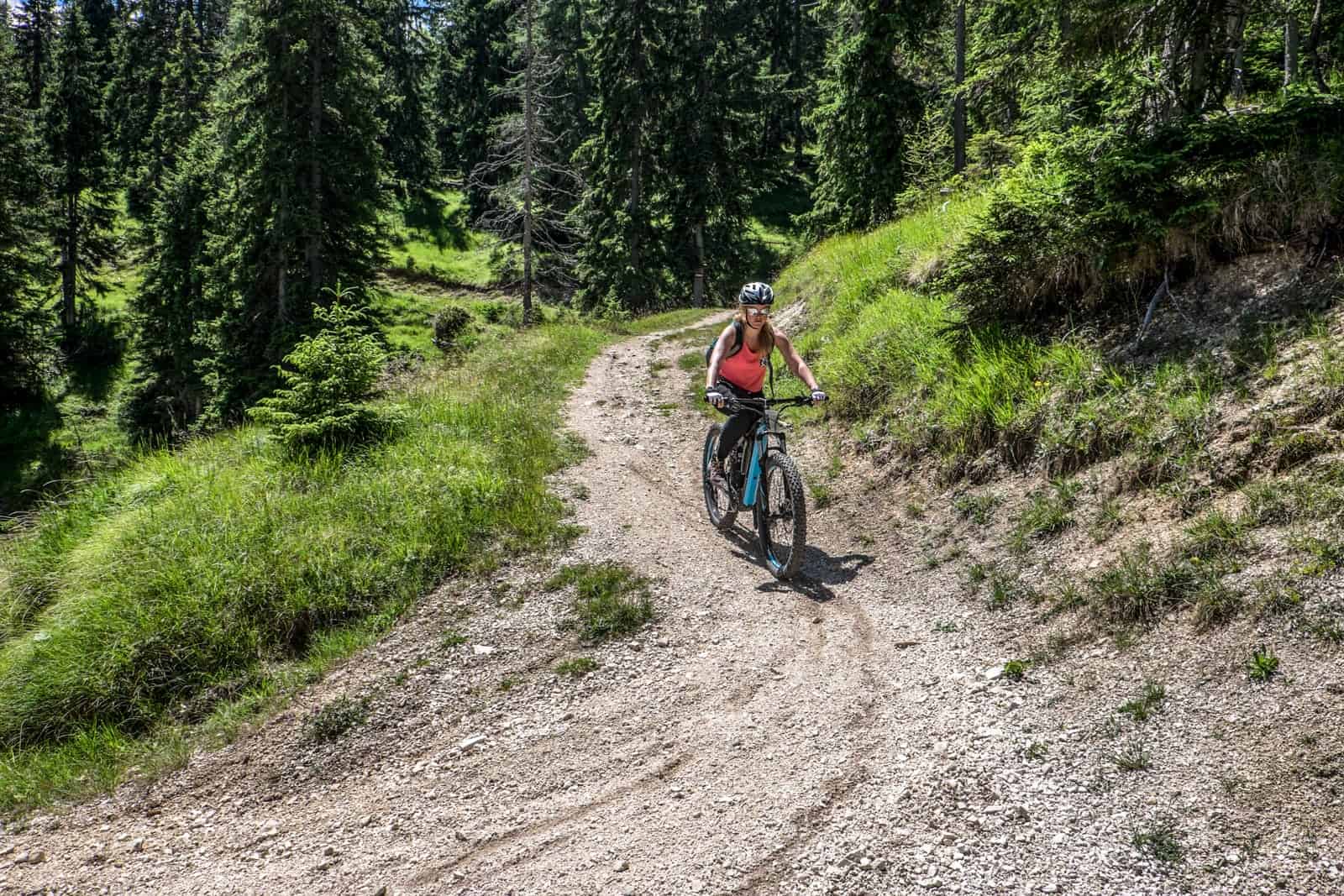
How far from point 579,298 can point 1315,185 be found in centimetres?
3129

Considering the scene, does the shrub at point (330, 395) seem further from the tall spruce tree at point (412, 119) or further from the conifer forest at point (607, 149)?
the tall spruce tree at point (412, 119)

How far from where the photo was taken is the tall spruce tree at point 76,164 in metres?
45.2

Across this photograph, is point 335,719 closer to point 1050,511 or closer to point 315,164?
point 1050,511

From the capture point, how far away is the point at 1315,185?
638 cm

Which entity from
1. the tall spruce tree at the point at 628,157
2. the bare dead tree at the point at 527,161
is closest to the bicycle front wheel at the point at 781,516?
the bare dead tree at the point at 527,161

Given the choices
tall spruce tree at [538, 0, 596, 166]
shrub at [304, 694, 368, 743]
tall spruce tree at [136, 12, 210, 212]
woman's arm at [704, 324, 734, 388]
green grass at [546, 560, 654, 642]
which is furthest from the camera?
tall spruce tree at [538, 0, 596, 166]

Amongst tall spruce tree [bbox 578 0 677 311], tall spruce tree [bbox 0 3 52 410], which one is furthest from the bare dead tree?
tall spruce tree [bbox 0 3 52 410]

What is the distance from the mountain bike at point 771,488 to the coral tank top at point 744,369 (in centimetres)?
44

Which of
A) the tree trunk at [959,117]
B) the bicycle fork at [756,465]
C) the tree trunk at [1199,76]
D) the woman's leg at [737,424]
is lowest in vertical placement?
the bicycle fork at [756,465]

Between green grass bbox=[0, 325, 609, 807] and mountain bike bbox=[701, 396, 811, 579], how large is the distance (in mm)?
2259

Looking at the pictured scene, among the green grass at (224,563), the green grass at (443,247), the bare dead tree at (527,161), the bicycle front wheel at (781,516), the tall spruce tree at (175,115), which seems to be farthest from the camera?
the green grass at (443,247)

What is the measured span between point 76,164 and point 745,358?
178ft

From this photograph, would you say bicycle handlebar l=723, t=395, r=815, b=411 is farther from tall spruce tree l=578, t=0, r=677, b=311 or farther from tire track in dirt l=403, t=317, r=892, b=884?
tall spruce tree l=578, t=0, r=677, b=311

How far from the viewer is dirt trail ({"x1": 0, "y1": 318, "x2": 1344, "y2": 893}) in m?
3.73
